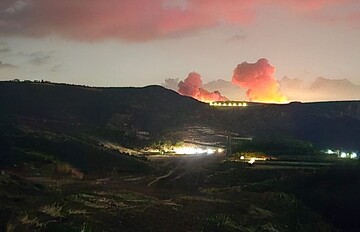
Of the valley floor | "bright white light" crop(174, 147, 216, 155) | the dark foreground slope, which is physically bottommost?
the valley floor

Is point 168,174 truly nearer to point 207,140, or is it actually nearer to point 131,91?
point 207,140

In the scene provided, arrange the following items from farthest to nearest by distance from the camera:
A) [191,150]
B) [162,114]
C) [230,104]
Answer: [230,104], [162,114], [191,150]

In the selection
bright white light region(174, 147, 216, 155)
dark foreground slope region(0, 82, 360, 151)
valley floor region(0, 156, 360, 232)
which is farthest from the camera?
dark foreground slope region(0, 82, 360, 151)

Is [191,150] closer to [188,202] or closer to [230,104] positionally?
[230,104]

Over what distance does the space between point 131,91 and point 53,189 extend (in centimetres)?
13845

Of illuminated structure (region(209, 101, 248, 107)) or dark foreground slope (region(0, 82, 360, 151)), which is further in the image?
illuminated structure (region(209, 101, 248, 107))

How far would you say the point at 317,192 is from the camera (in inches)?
1896

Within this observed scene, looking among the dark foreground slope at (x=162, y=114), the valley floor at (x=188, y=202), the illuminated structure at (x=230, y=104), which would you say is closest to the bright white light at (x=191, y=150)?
the dark foreground slope at (x=162, y=114)

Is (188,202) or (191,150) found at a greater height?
(191,150)

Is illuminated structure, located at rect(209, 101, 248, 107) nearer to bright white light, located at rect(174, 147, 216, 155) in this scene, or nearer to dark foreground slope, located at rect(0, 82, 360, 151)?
dark foreground slope, located at rect(0, 82, 360, 151)

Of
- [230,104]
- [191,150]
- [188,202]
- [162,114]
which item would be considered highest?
[230,104]

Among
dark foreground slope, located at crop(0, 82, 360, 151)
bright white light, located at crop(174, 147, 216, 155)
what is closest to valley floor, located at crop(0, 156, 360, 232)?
bright white light, located at crop(174, 147, 216, 155)

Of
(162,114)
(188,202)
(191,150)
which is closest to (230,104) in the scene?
(162,114)

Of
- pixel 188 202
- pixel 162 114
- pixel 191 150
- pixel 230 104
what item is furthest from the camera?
pixel 230 104
